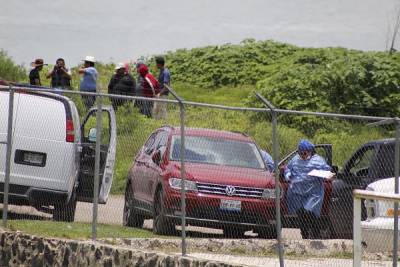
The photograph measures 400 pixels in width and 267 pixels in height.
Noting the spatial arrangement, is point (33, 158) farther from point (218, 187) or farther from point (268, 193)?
point (268, 193)

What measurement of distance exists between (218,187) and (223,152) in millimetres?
449

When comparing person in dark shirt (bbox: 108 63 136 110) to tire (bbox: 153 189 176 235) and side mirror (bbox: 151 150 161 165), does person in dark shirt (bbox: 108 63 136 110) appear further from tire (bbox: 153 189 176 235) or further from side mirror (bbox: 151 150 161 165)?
tire (bbox: 153 189 176 235)

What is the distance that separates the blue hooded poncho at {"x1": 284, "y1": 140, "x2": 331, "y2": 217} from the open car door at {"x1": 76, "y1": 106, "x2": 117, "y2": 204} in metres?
2.23

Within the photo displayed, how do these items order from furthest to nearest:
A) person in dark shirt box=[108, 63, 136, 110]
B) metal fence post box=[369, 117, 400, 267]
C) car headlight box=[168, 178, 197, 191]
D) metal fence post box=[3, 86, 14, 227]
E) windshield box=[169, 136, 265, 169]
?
person in dark shirt box=[108, 63, 136, 110], metal fence post box=[3, 86, 14, 227], car headlight box=[168, 178, 197, 191], windshield box=[169, 136, 265, 169], metal fence post box=[369, 117, 400, 267]

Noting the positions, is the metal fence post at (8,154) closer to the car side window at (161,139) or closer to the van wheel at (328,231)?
the car side window at (161,139)

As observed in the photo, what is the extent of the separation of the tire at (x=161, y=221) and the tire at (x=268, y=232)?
1010 mm

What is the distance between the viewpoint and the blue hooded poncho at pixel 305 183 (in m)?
13.0

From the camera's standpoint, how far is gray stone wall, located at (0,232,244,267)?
1298cm

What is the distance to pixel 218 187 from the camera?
1389cm

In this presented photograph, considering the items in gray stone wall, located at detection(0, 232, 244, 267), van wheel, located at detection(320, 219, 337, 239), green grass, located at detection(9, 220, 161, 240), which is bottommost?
gray stone wall, located at detection(0, 232, 244, 267)

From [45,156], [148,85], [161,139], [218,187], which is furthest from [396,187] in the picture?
[148,85]

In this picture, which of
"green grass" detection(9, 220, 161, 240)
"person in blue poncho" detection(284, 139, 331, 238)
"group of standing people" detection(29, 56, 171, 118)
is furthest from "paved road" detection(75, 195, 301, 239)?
"group of standing people" detection(29, 56, 171, 118)

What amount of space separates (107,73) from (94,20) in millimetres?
2962

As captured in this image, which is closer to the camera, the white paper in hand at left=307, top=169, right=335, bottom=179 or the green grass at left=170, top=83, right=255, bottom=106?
the white paper in hand at left=307, top=169, right=335, bottom=179
